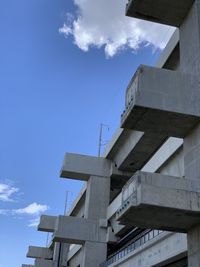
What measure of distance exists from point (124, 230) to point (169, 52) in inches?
537

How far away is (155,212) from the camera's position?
11398mm

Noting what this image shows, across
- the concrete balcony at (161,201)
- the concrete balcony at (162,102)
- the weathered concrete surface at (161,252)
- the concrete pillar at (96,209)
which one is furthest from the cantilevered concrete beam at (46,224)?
the concrete balcony at (161,201)

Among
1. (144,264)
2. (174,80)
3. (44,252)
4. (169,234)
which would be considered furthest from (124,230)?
(44,252)

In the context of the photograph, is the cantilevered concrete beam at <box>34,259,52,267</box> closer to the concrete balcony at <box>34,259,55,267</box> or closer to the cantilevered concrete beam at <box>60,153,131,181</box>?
the concrete balcony at <box>34,259,55,267</box>

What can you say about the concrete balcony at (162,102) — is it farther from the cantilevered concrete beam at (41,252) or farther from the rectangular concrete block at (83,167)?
the cantilevered concrete beam at (41,252)

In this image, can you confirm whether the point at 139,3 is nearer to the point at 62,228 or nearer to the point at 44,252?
the point at 62,228

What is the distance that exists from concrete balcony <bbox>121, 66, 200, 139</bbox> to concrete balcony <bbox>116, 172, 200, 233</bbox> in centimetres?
206

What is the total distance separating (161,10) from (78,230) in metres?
19.3

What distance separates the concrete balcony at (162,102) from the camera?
40.9ft

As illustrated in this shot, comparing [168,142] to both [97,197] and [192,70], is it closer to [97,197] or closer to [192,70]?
[192,70]

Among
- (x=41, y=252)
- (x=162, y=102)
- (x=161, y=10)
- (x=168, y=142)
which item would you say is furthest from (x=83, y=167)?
(x=41, y=252)

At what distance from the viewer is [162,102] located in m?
12.5

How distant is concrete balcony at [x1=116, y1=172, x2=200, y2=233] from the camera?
1096 centimetres

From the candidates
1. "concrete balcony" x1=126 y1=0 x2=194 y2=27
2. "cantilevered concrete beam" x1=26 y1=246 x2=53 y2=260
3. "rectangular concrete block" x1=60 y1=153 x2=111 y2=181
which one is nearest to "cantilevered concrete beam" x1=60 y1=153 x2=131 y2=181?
"rectangular concrete block" x1=60 y1=153 x2=111 y2=181
